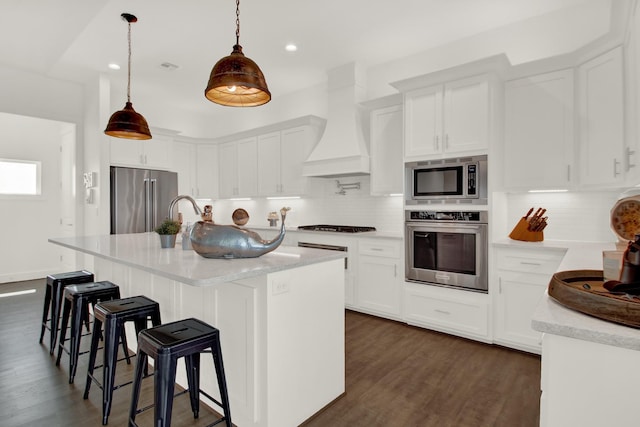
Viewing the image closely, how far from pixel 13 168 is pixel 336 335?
6.39 meters

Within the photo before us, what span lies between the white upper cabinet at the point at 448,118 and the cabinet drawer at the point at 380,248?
3.20 feet

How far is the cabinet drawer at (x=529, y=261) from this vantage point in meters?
2.80

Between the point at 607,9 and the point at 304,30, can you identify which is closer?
the point at 607,9

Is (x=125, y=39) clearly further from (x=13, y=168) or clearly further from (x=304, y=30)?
(x=13, y=168)

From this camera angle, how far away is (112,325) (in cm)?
201

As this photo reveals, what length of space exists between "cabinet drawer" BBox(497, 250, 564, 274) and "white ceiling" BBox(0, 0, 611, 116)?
2.28 meters

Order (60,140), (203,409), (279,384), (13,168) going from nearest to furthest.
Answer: (279,384)
(203,409)
(13,168)
(60,140)

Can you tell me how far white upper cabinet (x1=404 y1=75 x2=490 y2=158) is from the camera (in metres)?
3.17

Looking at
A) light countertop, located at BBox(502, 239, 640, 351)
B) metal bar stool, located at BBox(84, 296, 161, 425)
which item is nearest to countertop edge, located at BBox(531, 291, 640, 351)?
light countertop, located at BBox(502, 239, 640, 351)

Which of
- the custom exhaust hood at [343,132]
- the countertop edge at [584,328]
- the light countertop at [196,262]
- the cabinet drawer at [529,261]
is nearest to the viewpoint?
the countertop edge at [584,328]

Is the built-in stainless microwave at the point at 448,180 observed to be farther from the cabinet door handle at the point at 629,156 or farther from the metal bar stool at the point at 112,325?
the metal bar stool at the point at 112,325

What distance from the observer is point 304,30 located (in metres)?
3.59

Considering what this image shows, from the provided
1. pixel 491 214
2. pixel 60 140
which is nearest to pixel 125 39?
pixel 60 140

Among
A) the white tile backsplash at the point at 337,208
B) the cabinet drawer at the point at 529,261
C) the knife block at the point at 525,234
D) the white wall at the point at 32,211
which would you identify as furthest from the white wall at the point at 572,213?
the white wall at the point at 32,211
